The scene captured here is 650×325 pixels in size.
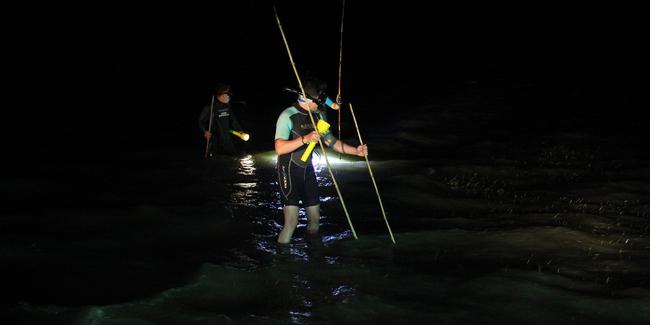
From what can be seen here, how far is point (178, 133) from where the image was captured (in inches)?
838

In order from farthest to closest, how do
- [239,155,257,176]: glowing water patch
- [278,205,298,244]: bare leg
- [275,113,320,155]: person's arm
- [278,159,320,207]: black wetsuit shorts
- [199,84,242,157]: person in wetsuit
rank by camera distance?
[199,84,242,157]: person in wetsuit
[239,155,257,176]: glowing water patch
[278,205,298,244]: bare leg
[278,159,320,207]: black wetsuit shorts
[275,113,320,155]: person's arm

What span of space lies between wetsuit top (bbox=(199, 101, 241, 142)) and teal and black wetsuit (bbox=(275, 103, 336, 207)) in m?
6.70

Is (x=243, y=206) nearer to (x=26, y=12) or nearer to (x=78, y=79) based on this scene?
(x=78, y=79)

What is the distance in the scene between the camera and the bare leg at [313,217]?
9.27 m

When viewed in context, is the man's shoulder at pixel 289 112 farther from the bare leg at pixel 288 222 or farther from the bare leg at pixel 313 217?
the bare leg at pixel 313 217

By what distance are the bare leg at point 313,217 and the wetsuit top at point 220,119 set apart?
626cm

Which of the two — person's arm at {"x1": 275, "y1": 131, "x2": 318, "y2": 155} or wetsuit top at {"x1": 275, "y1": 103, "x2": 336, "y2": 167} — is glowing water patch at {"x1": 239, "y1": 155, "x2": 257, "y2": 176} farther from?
person's arm at {"x1": 275, "y1": 131, "x2": 318, "y2": 155}

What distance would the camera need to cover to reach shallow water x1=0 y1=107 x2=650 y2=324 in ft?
24.0

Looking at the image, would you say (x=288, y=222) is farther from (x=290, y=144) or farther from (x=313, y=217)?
(x=290, y=144)

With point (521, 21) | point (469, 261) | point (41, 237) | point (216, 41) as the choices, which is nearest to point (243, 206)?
point (41, 237)

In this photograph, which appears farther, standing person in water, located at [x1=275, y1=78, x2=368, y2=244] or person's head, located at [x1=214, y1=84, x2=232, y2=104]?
person's head, located at [x1=214, y1=84, x2=232, y2=104]

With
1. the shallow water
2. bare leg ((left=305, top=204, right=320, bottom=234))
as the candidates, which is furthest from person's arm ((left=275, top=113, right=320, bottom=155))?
the shallow water

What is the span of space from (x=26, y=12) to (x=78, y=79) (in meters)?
12.7

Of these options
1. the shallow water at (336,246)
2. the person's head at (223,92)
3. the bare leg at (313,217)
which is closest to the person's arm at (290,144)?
the bare leg at (313,217)
